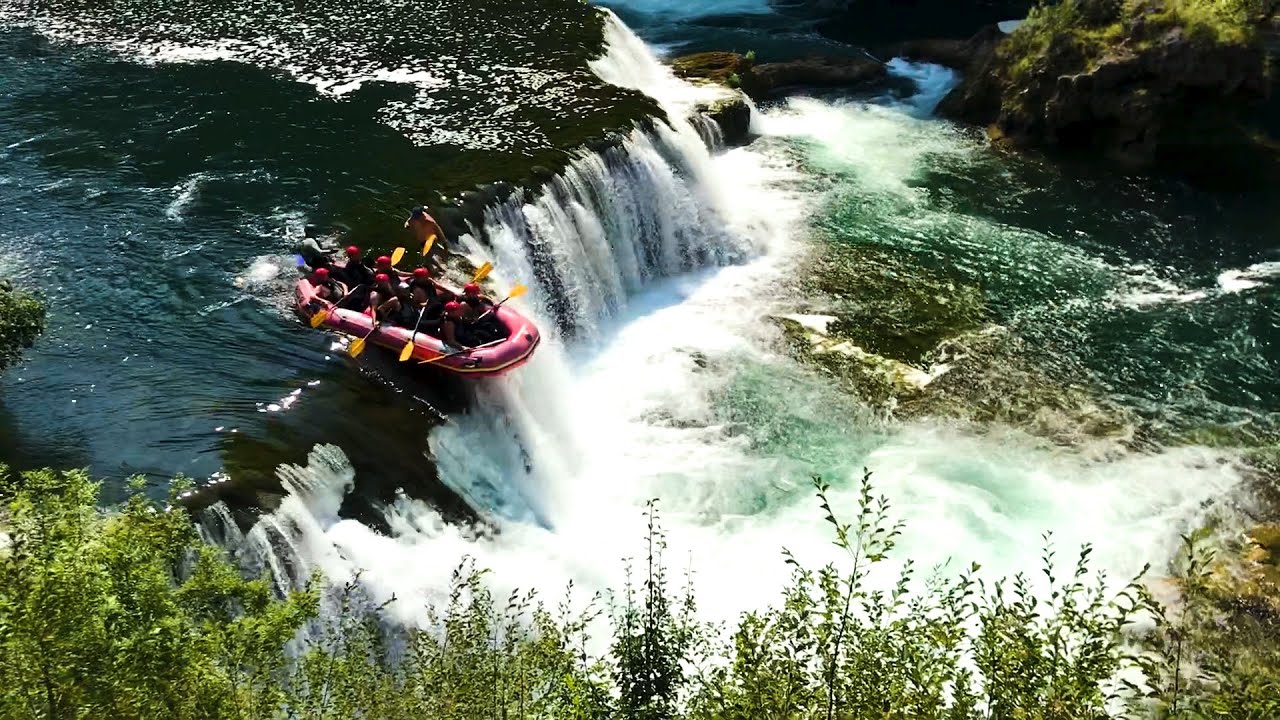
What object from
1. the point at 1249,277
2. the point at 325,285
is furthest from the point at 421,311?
the point at 1249,277

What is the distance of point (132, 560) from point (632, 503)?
8.29 meters

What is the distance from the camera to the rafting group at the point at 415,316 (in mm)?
13234

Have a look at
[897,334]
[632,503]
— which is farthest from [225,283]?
[897,334]

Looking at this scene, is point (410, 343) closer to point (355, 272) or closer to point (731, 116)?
point (355, 272)

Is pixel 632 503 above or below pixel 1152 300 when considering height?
below

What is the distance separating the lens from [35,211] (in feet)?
56.0

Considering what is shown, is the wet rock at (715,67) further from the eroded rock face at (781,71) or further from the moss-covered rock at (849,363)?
the moss-covered rock at (849,363)

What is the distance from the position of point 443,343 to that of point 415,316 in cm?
81

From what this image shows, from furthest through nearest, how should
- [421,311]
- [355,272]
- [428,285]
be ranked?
[355,272]
[428,285]
[421,311]

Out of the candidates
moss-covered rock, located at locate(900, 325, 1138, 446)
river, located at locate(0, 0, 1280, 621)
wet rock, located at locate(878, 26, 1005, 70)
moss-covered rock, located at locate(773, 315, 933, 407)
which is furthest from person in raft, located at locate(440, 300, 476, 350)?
wet rock, located at locate(878, 26, 1005, 70)

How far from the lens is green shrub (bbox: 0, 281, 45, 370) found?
1129cm

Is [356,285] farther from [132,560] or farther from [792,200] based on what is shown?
[792,200]

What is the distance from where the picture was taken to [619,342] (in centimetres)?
1744

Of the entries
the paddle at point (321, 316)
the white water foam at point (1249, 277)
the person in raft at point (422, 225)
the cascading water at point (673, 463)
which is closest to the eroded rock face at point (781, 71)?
the cascading water at point (673, 463)
